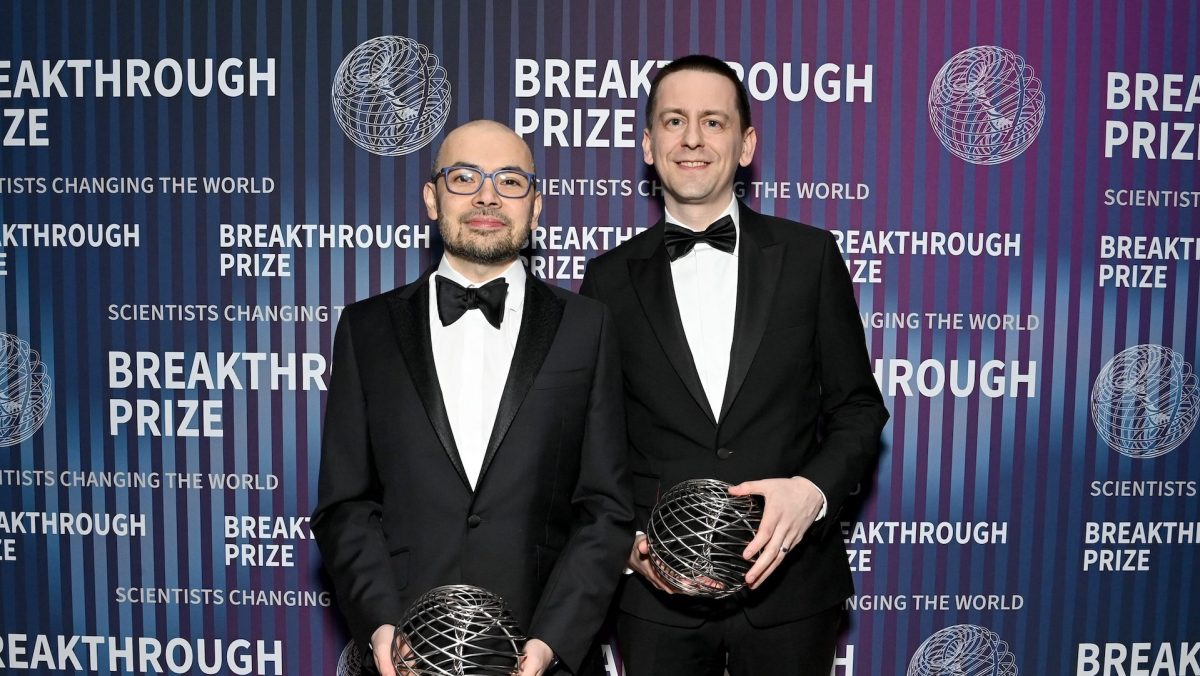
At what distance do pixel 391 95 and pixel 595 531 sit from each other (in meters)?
1.87

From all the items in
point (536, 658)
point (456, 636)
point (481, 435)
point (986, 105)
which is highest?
point (986, 105)

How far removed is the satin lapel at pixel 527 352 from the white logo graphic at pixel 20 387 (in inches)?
88.2

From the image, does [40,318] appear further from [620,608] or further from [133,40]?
[620,608]

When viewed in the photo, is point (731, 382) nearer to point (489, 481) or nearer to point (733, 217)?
point (733, 217)

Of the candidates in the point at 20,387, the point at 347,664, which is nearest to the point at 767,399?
the point at 347,664

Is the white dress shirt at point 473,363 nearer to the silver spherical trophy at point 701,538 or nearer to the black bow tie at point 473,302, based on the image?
the black bow tie at point 473,302

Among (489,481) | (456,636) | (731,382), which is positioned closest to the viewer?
(456,636)

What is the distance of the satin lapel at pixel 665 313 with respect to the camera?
201cm

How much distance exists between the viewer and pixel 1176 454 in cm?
300

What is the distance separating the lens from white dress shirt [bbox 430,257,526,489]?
71.8 inches

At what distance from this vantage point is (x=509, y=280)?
1922 millimetres

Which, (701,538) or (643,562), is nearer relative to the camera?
(701,538)

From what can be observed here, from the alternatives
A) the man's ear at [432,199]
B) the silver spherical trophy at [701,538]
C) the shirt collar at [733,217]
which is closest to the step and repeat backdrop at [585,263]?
the shirt collar at [733,217]

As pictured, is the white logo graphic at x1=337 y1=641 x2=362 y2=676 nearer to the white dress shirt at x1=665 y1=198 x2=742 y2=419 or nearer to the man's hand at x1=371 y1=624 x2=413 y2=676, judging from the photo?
the man's hand at x1=371 y1=624 x2=413 y2=676
